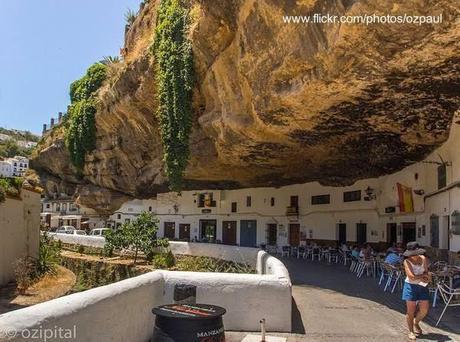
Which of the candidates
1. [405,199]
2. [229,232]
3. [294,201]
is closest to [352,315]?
[405,199]

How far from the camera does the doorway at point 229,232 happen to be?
33.0 m

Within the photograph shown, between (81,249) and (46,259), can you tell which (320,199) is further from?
(81,249)

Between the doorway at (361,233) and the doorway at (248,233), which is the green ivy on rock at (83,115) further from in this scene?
the doorway at (361,233)

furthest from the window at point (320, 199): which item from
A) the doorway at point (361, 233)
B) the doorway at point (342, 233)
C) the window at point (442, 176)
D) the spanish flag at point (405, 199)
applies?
the window at point (442, 176)

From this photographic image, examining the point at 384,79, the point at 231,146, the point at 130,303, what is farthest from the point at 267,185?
the point at 130,303

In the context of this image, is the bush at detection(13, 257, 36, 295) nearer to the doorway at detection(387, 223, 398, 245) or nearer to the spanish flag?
the spanish flag

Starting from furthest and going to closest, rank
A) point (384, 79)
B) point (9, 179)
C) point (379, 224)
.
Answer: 1. point (379, 224)
2. point (9, 179)
3. point (384, 79)

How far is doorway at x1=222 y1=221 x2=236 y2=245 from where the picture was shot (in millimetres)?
33031

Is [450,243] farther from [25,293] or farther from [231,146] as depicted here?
[25,293]

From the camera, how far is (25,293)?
14.8m

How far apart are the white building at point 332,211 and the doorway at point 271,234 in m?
0.06

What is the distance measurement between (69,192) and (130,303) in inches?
1529

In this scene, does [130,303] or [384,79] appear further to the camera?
[384,79]

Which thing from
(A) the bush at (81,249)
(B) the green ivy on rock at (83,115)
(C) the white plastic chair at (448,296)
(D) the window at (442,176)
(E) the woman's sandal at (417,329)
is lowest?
(A) the bush at (81,249)
